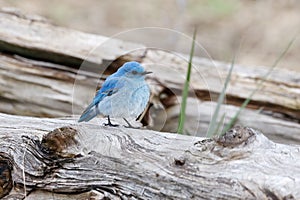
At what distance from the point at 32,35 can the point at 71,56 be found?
20 cm

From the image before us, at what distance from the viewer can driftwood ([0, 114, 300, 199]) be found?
1.47m

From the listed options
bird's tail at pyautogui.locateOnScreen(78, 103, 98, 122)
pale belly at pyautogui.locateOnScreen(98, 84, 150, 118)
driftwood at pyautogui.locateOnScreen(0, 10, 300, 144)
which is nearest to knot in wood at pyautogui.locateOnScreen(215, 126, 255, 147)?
pale belly at pyautogui.locateOnScreen(98, 84, 150, 118)

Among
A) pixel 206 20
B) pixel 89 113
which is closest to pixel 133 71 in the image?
pixel 89 113

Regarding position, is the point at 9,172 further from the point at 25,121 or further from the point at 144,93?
the point at 144,93

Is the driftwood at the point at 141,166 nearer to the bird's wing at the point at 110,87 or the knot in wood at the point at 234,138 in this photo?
the knot in wood at the point at 234,138

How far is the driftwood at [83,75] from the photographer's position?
2.66 metres

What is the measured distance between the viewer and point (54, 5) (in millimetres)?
5195

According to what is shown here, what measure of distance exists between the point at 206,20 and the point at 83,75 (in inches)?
111

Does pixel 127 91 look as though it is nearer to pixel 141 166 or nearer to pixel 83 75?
pixel 141 166

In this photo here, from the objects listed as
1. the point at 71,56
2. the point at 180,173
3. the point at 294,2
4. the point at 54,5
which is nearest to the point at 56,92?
the point at 71,56

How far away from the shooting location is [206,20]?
5.23m

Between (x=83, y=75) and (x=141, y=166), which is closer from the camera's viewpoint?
(x=141, y=166)

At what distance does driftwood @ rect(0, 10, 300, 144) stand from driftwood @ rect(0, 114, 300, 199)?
0.98 metres

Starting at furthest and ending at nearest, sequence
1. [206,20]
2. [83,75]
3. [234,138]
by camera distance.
→ [206,20], [83,75], [234,138]
